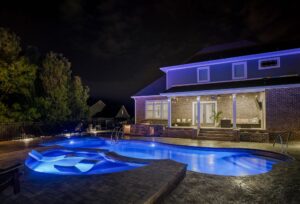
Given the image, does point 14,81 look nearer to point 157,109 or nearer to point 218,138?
point 157,109

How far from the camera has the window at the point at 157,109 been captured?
19.0 meters

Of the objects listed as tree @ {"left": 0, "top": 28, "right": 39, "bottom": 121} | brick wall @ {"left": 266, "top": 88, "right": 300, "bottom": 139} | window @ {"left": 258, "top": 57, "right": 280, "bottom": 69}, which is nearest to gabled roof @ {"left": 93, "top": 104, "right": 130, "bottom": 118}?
tree @ {"left": 0, "top": 28, "right": 39, "bottom": 121}

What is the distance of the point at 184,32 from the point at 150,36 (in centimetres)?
365


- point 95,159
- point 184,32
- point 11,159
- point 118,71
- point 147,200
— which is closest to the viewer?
point 147,200

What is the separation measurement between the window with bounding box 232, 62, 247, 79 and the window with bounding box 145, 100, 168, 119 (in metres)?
6.63

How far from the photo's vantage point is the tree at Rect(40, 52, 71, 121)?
17250 millimetres

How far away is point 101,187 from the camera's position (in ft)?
14.6

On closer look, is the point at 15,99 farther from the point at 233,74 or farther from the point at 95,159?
the point at 233,74

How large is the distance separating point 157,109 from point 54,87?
9777 mm

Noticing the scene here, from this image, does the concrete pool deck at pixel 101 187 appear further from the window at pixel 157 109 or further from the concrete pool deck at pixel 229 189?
the window at pixel 157 109

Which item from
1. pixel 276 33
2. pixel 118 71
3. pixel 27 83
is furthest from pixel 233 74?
pixel 118 71

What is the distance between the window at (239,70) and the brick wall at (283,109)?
9.49 ft

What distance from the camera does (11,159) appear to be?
24.5ft

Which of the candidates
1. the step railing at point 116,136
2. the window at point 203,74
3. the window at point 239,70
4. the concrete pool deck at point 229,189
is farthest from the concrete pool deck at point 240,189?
the window at point 203,74
